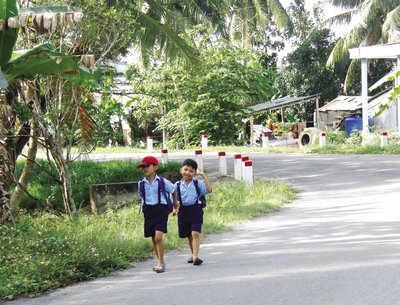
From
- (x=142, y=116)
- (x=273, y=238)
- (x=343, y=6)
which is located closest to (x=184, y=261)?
(x=273, y=238)

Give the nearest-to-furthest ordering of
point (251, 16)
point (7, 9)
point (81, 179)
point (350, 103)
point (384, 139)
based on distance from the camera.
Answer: point (7, 9) < point (81, 179) < point (384, 139) < point (350, 103) < point (251, 16)

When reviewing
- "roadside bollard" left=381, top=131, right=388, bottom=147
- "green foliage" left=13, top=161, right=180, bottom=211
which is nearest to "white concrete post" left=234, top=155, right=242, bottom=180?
"green foliage" left=13, top=161, right=180, bottom=211

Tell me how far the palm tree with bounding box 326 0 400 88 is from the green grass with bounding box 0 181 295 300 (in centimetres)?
2374

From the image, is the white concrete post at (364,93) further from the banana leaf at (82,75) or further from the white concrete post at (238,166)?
the banana leaf at (82,75)

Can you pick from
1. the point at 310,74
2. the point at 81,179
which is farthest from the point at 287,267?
the point at 310,74

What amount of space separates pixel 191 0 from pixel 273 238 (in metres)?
17.4

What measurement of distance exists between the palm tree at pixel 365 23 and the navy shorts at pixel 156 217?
90.9 feet

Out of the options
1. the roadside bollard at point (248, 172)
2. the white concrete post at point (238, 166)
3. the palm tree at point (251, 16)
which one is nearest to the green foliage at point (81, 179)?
the white concrete post at point (238, 166)

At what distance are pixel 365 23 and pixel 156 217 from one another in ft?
97.5

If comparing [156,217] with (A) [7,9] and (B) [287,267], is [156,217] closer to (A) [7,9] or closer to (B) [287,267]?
(B) [287,267]

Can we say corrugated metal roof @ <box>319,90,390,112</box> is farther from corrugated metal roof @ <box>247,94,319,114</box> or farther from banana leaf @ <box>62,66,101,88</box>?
banana leaf @ <box>62,66,101,88</box>

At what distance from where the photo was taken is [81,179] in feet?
52.1

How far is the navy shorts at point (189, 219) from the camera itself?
7.25 meters

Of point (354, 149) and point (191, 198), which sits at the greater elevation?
point (354, 149)
